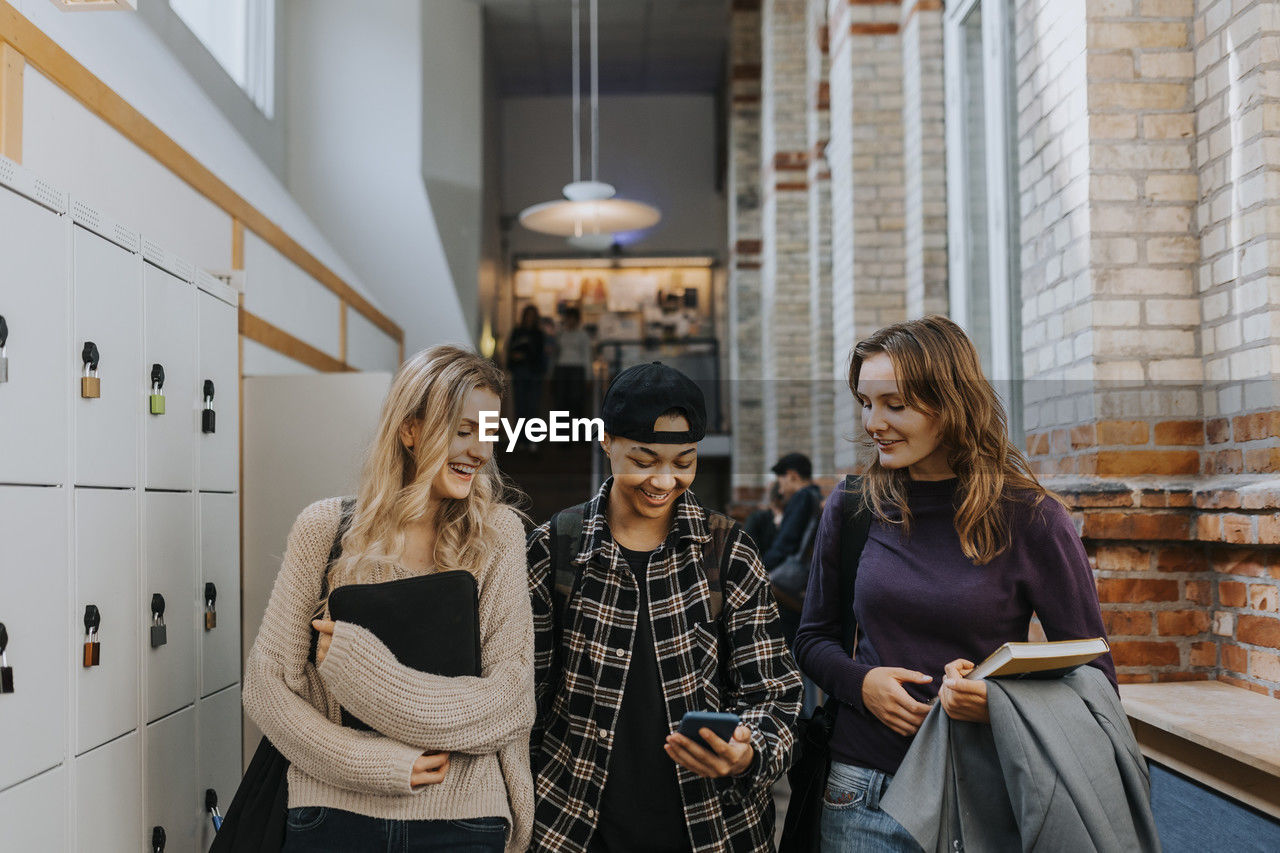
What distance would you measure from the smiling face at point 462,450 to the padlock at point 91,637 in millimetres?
921

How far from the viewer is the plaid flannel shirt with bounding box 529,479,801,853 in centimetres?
191

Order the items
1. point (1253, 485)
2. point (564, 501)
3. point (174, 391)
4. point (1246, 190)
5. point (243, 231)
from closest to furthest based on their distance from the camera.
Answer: point (1253, 485) → point (1246, 190) → point (174, 391) → point (243, 231) → point (564, 501)

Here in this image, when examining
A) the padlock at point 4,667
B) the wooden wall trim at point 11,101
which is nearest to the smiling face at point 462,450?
the padlock at point 4,667

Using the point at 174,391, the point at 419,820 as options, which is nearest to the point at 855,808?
the point at 419,820

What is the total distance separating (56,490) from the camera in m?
2.23

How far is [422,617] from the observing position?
6.18 feet

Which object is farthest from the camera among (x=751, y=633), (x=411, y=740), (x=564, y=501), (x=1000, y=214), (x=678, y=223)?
(x=678, y=223)

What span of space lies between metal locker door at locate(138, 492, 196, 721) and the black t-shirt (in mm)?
1384

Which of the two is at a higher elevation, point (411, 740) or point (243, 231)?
point (243, 231)

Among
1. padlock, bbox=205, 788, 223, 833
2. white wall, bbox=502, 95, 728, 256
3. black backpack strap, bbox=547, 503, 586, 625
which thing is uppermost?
white wall, bbox=502, 95, 728, 256

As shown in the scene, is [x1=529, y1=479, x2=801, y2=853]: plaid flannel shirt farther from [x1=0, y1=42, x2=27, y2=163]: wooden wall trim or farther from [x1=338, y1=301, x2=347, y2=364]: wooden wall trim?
[x1=338, y1=301, x2=347, y2=364]: wooden wall trim

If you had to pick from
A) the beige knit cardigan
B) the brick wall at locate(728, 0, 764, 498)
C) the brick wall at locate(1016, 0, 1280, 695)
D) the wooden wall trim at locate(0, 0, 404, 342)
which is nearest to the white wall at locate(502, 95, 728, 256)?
the brick wall at locate(728, 0, 764, 498)

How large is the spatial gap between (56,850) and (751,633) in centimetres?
154

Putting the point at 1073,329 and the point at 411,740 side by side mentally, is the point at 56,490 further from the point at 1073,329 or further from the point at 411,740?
the point at 1073,329
